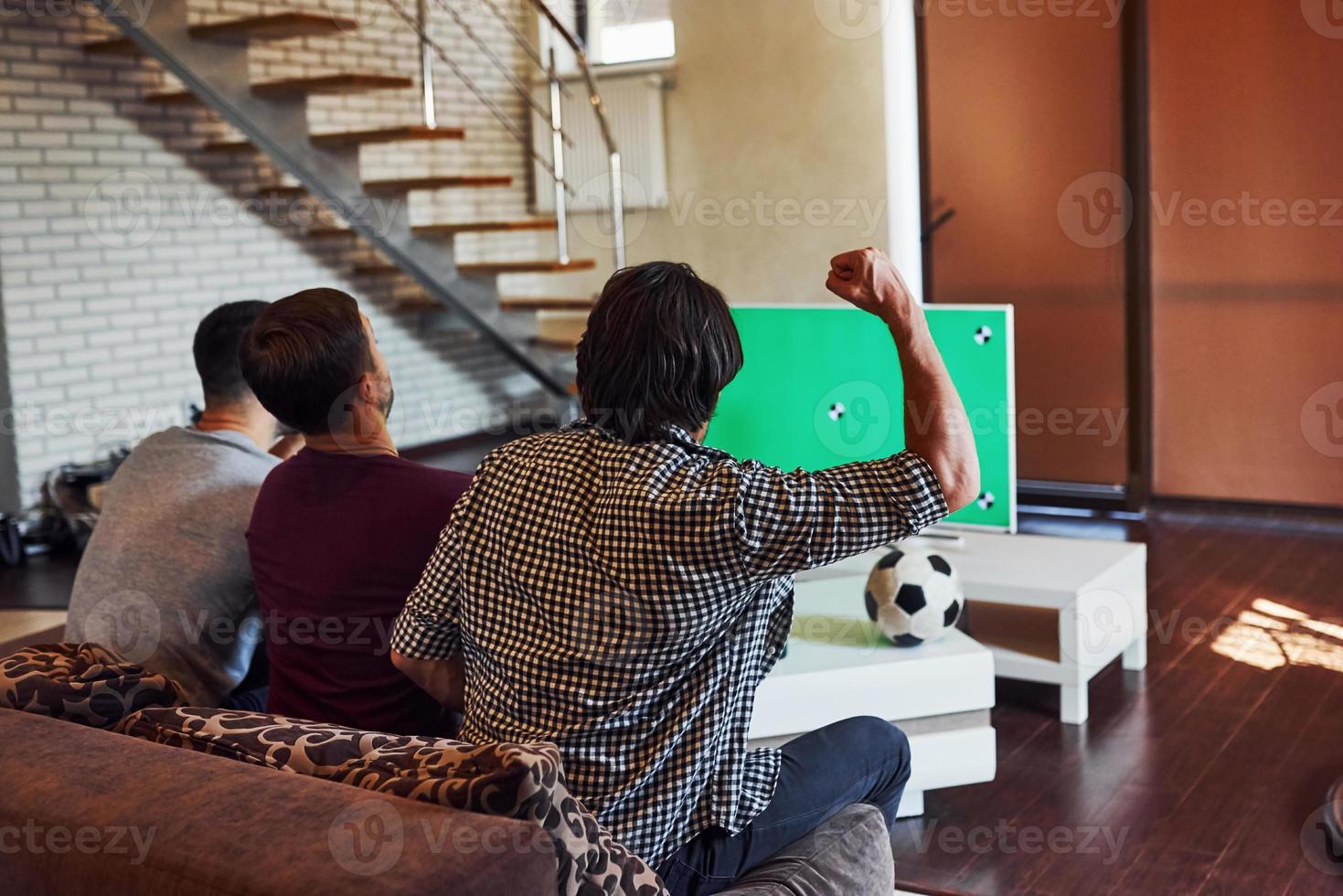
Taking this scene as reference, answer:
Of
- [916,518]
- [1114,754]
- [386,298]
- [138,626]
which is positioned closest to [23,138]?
[386,298]

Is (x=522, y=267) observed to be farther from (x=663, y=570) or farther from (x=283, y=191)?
(x=663, y=570)

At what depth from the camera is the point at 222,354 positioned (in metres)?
2.60

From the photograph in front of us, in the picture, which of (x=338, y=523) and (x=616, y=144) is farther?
(x=616, y=144)

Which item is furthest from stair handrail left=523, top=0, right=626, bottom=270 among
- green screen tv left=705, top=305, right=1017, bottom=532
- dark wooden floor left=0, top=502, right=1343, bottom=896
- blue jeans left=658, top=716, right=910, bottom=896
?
blue jeans left=658, top=716, right=910, bottom=896

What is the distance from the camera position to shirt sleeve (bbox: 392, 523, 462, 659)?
1743 mm

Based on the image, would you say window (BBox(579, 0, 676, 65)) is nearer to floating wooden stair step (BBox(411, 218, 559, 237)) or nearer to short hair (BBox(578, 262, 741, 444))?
floating wooden stair step (BBox(411, 218, 559, 237))

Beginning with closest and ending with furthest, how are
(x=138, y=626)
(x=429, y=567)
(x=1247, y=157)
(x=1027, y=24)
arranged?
(x=429, y=567) < (x=138, y=626) < (x=1247, y=157) < (x=1027, y=24)

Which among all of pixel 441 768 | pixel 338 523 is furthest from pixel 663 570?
pixel 338 523

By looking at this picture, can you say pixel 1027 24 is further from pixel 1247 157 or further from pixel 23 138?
pixel 23 138

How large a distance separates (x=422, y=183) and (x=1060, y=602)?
13.1 feet

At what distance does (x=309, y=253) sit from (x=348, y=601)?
538 centimetres

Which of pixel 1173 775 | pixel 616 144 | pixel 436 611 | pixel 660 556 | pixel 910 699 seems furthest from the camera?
pixel 616 144

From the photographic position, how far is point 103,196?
5.96 metres

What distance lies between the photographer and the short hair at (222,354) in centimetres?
259
